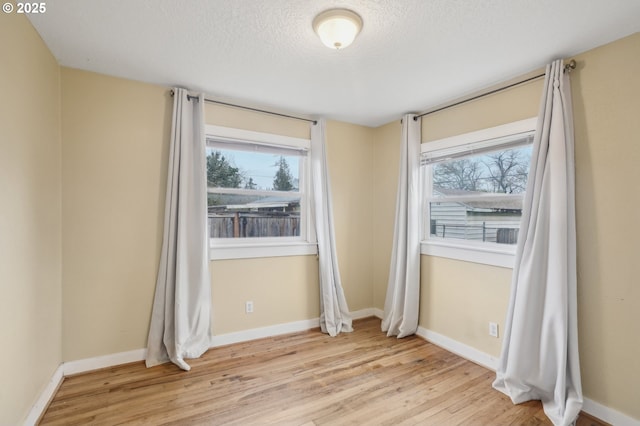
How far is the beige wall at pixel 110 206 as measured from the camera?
239cm

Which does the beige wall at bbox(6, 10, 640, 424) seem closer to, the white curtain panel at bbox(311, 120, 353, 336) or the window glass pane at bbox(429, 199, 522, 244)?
the white curtain panel at bbox(311, 120, 353, 336)

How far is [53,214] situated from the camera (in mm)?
2221

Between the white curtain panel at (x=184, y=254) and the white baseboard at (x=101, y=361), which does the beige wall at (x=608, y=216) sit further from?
the white baseboard at (x=101, y=361)

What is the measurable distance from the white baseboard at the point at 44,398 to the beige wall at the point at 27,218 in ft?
0.15

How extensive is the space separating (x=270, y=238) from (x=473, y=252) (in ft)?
6.74

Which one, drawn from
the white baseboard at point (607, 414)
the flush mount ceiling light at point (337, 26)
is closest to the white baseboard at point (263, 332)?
the white baseboard at point (607, 414)

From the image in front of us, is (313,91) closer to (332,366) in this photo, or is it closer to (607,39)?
(607,39)

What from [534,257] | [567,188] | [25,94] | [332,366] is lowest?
[332,366]

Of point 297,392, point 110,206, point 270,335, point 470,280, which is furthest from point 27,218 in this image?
point 470,280

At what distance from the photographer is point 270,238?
131 inches

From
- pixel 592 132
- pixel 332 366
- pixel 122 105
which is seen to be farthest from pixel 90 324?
pixel 592 132

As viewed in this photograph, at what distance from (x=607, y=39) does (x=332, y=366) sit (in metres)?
3.10

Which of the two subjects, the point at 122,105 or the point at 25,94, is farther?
the point at 122,105

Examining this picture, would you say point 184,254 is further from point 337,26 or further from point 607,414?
point 607,414
